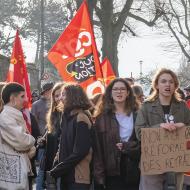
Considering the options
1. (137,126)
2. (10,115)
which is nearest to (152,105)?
(137,126)

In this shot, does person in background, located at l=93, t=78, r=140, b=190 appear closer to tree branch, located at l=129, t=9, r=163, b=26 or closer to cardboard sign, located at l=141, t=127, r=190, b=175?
cardboard sign, located at l=141, t=127, r=190, b=175

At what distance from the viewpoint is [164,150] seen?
6.18m

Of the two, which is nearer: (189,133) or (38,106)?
(189,133)

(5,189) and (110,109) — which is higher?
(110,109)

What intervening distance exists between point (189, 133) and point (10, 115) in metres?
1.80

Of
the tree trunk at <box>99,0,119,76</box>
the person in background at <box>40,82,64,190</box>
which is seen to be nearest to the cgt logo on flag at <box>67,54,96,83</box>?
the person in background at <box>40,82,64,190</box>

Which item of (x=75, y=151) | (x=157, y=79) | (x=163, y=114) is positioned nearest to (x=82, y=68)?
(x=157, y=79)

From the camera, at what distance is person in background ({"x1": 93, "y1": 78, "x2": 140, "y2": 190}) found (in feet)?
20.4

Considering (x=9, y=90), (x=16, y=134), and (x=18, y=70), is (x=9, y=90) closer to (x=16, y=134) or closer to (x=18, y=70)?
(x=16, y=134)

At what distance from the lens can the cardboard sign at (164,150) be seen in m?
6.12

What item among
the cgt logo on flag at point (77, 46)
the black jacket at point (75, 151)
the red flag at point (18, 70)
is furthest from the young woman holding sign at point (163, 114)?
the cgt logo on flag at point (77, 46)

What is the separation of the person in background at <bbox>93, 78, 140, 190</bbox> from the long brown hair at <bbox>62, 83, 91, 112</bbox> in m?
0.22

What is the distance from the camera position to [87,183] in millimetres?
6141

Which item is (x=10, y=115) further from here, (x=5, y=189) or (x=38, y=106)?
(x=38, y=106)
